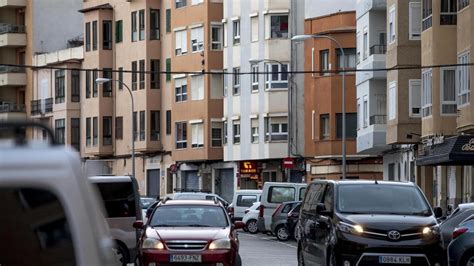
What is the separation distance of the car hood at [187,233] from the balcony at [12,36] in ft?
239

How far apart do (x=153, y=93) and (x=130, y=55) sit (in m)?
3.53

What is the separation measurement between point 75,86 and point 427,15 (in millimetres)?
Answer: 47373

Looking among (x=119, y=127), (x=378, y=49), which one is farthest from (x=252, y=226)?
(x=119, y=127)

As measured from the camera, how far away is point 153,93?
3228 inches

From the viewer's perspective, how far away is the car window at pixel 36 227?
15.5 ft

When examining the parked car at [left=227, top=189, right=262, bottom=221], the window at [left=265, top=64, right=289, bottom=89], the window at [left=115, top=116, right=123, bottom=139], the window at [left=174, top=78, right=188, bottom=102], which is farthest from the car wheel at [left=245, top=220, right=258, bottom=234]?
the window at [left=115, top=116, right=123, bottom=139]

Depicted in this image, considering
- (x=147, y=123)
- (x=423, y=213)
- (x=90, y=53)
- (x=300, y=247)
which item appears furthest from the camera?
(x=90, y=53)

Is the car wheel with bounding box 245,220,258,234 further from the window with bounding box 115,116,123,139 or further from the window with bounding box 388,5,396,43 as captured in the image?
the window with bounding box 115,116,123,139

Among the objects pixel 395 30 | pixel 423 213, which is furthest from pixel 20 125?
pixel 395 30

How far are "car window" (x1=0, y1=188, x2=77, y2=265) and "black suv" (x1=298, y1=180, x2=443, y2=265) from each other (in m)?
16.0

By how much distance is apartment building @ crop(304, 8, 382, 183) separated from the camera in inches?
2544

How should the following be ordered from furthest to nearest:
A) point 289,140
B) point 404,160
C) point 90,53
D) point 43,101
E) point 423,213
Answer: point 43,101
point 90,53
point 289,140
point 404,160
point 423,213

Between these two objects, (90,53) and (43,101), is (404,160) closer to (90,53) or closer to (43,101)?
(90,53)

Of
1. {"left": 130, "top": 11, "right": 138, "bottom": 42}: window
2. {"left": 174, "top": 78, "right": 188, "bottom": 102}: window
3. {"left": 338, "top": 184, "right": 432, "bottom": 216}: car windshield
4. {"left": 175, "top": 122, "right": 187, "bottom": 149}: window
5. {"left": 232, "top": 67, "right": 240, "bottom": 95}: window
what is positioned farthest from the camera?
{"left": 130, "top": 11, "right": 138, "bottom": 42}: window
